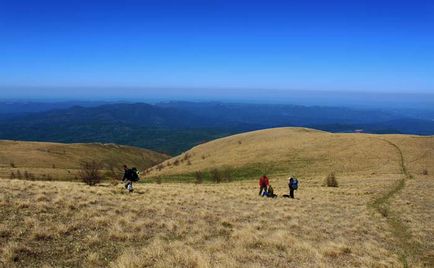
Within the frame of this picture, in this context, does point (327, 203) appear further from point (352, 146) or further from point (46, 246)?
point (352, 146)

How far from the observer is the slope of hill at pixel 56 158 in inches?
2849

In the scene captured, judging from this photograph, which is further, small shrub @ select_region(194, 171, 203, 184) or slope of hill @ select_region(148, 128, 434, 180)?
slope of hill @ select_region(148, 128, 434, 180)

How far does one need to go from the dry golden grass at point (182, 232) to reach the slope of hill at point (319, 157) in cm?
2736

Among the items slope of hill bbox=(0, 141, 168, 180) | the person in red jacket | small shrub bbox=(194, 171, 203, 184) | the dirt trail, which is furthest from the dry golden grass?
slope of hill bbox=(0, 141, 168, 180)

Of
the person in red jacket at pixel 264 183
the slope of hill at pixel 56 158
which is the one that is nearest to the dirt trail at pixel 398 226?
the person in red jacket at pixel 264 183

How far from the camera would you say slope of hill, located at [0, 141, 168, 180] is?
72375 mm

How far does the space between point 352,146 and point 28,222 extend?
2227 inches

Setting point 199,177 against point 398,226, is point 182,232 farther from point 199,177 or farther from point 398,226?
point 199,177

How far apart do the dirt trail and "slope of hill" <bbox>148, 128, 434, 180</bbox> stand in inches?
558

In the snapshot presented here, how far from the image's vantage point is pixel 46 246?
13500mm

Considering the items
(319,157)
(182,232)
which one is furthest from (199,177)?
(182,232)

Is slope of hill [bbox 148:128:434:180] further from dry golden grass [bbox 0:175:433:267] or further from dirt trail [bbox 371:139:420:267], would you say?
dry golden grass [bbox 0:175:433:267]

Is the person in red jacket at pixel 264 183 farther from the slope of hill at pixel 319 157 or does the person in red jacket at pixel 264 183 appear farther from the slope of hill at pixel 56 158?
the slope of hill at pixel 56 158

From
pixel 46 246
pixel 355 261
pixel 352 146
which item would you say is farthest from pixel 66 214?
pixel 352 146
